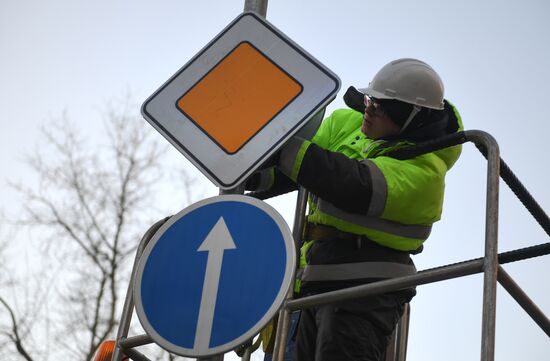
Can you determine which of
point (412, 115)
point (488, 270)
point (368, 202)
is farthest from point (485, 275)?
point (412, 115)

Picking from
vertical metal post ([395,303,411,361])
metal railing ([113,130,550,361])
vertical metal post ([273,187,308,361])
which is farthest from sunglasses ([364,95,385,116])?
vertical metal post ([395,303,411,361])

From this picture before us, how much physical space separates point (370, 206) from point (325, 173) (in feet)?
0.79

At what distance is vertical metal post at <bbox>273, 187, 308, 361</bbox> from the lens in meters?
3.04

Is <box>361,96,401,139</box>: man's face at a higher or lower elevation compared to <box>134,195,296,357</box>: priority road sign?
Answer: higher

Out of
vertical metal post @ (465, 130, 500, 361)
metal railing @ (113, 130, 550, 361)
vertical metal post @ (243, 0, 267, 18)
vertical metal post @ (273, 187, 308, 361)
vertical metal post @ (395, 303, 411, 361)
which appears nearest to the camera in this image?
vertical metal post @ (465, 130, 500, 361)

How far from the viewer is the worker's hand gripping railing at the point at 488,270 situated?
2.35 metres

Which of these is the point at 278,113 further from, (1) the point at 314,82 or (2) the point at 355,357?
(2) the point at 355,357

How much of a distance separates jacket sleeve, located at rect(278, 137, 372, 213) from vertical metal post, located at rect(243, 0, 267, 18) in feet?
1.68

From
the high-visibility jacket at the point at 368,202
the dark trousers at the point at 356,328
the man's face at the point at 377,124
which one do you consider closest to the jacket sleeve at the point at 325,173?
the high-visibility jacket at the point at 368,202

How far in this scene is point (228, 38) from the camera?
3.11 metres

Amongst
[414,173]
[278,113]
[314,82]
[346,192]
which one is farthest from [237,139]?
[414,173]

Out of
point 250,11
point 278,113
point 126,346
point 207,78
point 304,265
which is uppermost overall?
point 250,11

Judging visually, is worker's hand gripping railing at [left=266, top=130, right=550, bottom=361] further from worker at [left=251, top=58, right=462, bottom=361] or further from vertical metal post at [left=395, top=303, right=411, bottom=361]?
vertical metal post at [left=395, top=303, right=411, bottom=361]

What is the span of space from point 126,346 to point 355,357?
0.89 metres
